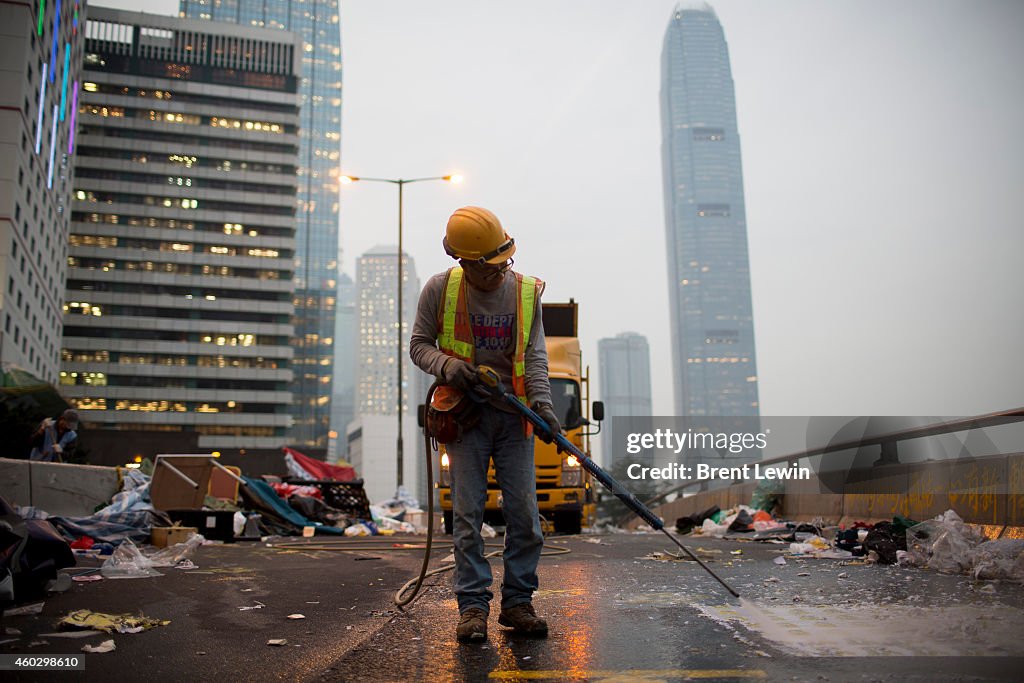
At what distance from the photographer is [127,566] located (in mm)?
7059

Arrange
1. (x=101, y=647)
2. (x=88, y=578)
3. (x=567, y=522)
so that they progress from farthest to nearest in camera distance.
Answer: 1. (x=567, y=522)
2. (x=88, y=578)
3. (x=101, y=647)

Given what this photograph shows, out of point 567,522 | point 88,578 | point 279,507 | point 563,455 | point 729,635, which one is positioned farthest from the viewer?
point 279,507

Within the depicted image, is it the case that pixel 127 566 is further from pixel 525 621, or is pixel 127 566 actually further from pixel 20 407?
pixel 20 407

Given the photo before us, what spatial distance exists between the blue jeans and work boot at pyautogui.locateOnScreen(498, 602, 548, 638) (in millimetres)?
54

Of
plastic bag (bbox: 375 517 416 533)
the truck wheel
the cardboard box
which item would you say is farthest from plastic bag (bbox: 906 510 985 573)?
plastic bag (bbox: 375 517 416 533)

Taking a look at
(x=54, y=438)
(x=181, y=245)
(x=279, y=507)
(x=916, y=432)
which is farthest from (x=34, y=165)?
(x=916, y=432)

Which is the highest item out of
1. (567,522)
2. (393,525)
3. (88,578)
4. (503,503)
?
(503,503)

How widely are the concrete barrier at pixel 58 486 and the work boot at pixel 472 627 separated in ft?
24.0

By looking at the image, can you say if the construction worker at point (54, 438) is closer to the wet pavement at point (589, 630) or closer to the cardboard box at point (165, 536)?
the cardboard box at point (165, 536)

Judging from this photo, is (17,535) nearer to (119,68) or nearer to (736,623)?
(736,623)

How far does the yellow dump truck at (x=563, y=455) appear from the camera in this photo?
14.0m

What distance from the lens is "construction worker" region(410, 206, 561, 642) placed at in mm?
4164

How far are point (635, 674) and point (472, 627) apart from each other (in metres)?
0.96

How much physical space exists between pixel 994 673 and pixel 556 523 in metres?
11.7
